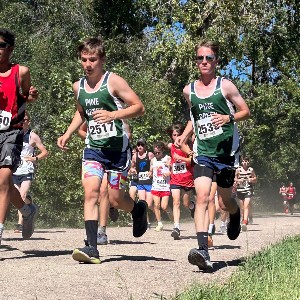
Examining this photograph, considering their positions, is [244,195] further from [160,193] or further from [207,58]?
[207,58]

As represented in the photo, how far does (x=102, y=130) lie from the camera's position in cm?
803

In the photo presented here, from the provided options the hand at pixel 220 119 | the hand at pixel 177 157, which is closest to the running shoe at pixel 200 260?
the hand at pixel 220 119

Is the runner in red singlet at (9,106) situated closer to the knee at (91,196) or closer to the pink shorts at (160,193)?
the knee at (91,196)

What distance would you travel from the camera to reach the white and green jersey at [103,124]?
26.2 ft

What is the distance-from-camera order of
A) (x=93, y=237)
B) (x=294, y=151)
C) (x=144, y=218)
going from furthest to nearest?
1. (x=294, y=151)
2. (x=144, y=218)
3. (x=93, y=237)

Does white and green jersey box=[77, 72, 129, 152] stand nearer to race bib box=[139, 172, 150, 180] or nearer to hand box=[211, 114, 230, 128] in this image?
hand box=[211, 114, 230, 128]

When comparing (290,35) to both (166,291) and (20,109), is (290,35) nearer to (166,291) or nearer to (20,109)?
(20,109)

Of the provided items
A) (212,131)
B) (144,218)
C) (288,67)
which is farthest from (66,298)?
(288,67)

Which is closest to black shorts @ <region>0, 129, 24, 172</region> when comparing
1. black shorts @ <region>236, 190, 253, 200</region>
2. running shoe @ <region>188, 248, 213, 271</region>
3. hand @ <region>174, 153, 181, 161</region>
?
running shoe @ <region>188, 248, 213, 271</region>

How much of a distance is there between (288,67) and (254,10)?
38.9 feet

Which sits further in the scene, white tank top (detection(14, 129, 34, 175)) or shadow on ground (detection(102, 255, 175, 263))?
white tank top (detection(14, 129, 34, 175))

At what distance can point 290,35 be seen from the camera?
31.9 m

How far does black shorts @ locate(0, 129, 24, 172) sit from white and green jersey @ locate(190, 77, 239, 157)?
65.2 inches

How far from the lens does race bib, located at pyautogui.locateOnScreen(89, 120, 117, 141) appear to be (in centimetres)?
802
